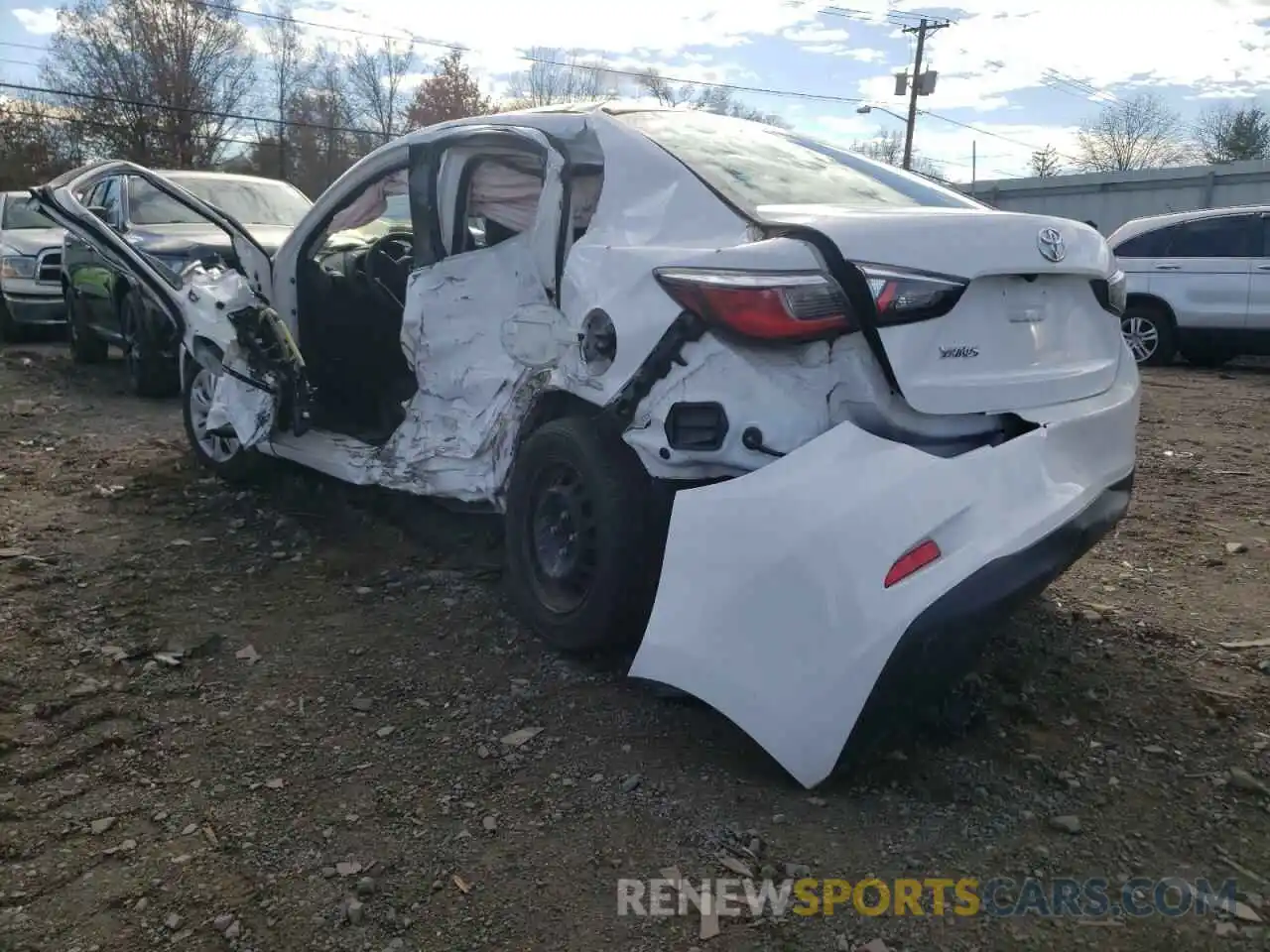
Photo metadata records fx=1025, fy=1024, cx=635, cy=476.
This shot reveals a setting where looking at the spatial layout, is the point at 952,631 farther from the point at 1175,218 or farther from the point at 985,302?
the point at 1175,218

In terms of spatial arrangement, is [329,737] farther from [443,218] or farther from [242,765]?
[443,218]

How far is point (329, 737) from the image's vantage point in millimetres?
2904

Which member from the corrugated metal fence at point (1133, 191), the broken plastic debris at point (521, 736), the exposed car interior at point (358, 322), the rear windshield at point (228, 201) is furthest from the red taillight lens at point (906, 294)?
the corrugated metal fence at point (1133, 191)

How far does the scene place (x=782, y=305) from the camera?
8.27 ft

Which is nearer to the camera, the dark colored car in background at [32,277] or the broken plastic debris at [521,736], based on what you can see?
the broken plastic debris at [521,736]

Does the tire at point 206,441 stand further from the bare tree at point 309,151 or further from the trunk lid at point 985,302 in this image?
the bare tree at point 309,151

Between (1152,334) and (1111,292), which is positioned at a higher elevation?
(1111,292)

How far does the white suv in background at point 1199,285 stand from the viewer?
10172mm

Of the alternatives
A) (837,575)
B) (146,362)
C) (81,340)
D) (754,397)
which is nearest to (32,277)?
(81,340)

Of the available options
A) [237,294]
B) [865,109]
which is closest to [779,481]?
[237,294]

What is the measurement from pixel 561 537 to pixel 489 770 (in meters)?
0.78

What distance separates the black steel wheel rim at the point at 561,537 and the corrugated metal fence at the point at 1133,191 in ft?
68.1

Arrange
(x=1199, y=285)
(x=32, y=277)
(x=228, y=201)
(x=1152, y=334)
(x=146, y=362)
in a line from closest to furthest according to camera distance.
Result: (x=146, y=362) < (x=228, y=201) < (x=1199, y=285) < (x=1152, y=334) < (x=32, y=277)

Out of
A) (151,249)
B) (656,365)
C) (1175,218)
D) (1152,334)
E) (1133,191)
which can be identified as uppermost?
(1133,191)
